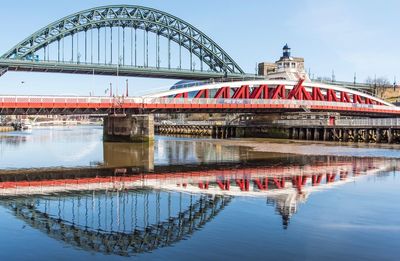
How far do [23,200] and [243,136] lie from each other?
8640 cm

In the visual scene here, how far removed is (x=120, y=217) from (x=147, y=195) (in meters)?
5.33

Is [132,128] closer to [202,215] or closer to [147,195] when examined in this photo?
[147,195]

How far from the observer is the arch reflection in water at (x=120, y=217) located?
1623 centimetres

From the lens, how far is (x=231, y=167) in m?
38.7

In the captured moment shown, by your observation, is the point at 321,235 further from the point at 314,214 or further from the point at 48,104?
the point at 48,104

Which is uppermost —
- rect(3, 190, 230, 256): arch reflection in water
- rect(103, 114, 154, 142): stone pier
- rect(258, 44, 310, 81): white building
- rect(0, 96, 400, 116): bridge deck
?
rect(258, 44, 310, 81): white building

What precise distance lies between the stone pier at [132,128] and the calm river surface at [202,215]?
39071mm

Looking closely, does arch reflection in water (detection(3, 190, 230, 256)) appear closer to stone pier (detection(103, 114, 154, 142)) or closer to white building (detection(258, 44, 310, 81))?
stone pier (detection(103, 114, 154, 142))

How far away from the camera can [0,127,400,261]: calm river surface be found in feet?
49.5

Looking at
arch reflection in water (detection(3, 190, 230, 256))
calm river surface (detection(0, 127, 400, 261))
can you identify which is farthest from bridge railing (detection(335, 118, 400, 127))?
arch reflection in water (detection(3, 190, 230, 256))

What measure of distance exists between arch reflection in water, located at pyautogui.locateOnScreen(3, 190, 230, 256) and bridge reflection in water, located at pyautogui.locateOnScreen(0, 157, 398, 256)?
3 cm

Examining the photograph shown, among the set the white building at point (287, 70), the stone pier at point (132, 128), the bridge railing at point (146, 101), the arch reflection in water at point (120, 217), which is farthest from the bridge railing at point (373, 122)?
the arch reflection in water at point (120, 217)

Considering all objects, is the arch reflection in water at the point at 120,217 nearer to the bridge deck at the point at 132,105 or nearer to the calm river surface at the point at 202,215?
the calm river surface at the point at 202,215

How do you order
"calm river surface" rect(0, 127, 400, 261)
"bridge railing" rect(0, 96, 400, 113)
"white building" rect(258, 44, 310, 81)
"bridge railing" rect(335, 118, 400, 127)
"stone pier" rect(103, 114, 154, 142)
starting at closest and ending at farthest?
"calm river surface" rect(0, 127, 400, 261)
"bridge railing" rect(0, 96, 400, 113)
"stone pier" rect(103, 114, 154, 142)
"bridge railing" rect(335, 118, 400, 127)
"white building" rect(258, 44, 310, 81)
